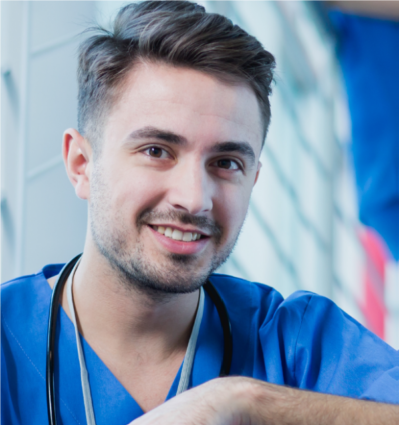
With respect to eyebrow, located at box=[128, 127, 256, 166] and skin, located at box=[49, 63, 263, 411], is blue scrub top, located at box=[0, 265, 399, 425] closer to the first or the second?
skin, located at box=[49, 63, 263, 411]

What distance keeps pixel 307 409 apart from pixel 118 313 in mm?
395

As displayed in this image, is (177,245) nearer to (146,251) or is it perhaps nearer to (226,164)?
(146,251)

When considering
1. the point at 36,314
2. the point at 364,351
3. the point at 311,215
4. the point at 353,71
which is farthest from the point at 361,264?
the point at 36,314

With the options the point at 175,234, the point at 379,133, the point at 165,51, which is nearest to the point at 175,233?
the point at 175,234

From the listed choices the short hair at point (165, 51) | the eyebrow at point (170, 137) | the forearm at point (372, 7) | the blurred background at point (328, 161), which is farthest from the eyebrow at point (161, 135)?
the forearm at point (372, 7)

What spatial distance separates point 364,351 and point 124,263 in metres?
0.47

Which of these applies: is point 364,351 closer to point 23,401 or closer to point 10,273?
point 23,401

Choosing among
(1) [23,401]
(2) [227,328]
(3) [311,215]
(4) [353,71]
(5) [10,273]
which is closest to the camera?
(1) [23,401]

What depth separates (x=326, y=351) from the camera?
103cm

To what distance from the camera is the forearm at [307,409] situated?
79cm

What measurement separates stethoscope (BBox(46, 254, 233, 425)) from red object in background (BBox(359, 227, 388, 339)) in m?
2.43

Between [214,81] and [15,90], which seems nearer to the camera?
[214,81]

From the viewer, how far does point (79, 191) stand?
1.05 m

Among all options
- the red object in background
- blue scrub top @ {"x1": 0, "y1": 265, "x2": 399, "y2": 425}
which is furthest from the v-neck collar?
the red object in background
